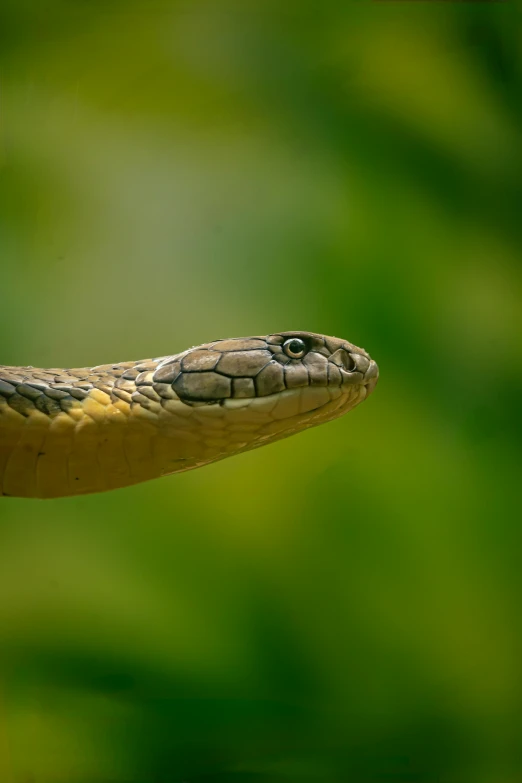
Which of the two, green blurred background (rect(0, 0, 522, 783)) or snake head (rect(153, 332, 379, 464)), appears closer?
snake head (rect(153, 332, 379, 464))

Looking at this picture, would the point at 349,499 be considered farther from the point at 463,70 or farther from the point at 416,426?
the point at 463,70

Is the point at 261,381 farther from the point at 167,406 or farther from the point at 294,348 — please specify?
the point at 167,406

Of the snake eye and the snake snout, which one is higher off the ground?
the snake eye

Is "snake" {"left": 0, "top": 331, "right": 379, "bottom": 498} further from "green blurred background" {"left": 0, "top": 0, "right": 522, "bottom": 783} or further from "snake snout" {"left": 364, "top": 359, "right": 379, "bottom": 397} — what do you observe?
"green blurred background" {"left": 0, "top": 0, "right": 522, "bottom": 783}

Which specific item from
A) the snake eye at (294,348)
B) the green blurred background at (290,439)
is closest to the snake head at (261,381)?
the snake eye at (294,348)

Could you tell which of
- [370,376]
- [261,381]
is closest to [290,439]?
[370,376]

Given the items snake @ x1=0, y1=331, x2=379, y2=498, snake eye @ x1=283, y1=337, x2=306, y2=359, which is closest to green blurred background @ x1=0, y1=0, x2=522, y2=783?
snake @ x1=0, y1=331, x2=379, y2=498
